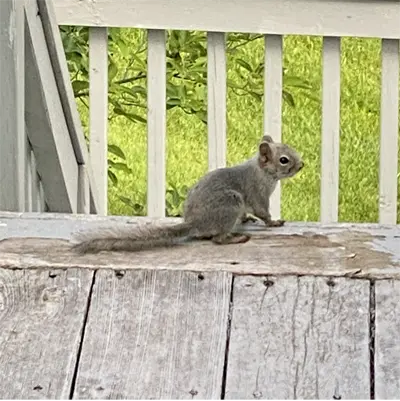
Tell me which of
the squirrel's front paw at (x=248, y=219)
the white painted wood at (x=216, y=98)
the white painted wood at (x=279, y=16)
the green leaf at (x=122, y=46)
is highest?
the white painted wood at (x=279, y=16)

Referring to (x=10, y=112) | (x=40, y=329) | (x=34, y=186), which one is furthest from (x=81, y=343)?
(x=34, y=186)

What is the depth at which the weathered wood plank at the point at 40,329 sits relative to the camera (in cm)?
152

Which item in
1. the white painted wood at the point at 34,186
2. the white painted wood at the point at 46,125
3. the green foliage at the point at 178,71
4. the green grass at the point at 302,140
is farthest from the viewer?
the green grass at the point at 302,140

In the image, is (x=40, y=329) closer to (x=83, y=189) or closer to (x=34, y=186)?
(x=34, y=186)

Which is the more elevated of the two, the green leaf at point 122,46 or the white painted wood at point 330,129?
the green leaf at point 122,46

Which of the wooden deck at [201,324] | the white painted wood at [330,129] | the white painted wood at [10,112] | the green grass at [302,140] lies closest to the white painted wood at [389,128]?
the white painted wood at [330,129]

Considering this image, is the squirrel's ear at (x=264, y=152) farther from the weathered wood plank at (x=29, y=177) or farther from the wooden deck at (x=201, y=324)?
the wooden deck at (x=201, y=324)

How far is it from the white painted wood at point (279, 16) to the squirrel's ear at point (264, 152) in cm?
67

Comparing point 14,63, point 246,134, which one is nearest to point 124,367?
point 14,63

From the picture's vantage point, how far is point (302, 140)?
5.55 metres

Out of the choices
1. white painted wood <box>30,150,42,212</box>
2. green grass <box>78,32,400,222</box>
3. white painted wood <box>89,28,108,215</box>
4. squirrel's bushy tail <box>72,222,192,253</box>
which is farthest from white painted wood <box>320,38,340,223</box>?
squirrel's bushy tail <box>72,222,192,253</box>

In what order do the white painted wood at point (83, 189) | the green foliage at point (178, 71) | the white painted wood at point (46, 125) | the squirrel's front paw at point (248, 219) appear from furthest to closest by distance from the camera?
the green foliage at point (178, 71), the white painted wood at point (83, 189), the white painted wood at point (46, 125), the squirrel's front paw at point (248, 219)

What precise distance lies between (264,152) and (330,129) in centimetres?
82

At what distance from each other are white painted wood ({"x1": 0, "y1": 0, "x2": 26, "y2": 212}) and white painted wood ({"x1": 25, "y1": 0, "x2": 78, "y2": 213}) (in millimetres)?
220
